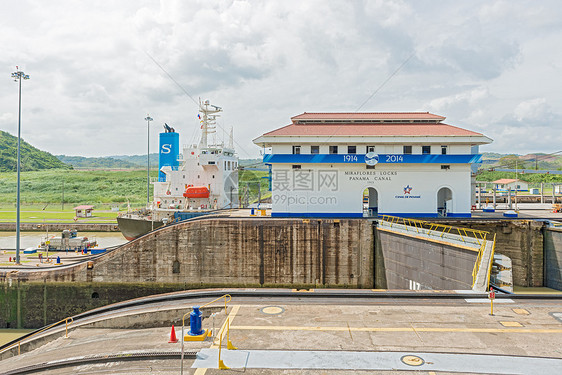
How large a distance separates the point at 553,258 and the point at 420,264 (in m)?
11.3

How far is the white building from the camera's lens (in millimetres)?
27078

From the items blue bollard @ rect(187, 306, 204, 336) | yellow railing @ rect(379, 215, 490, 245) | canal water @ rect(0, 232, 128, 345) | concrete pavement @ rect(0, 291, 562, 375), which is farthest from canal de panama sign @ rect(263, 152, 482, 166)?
canal water @ rect(0, 232, 128, 345)

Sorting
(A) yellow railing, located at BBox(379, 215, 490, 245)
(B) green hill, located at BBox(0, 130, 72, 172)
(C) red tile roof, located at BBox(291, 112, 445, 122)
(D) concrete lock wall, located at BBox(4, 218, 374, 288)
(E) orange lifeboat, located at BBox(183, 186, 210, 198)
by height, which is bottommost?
(D) concrete lock wall, located at BBox(4, 218, 374, 288)

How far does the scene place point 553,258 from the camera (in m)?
23.8

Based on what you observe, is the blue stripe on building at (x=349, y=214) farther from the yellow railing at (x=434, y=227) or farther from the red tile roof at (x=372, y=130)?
the red tile roof at (x=372, y=130)

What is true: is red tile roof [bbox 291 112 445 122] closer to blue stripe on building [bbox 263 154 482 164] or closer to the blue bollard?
blue stripe on building [bbox 263 154 482 164]

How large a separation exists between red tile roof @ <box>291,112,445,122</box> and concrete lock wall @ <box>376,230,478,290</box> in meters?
11.4

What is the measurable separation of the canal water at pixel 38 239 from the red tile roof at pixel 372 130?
78.3 feet

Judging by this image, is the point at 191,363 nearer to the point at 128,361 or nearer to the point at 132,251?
the point at 128,361

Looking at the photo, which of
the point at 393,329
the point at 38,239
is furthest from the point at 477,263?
the point at 38,239

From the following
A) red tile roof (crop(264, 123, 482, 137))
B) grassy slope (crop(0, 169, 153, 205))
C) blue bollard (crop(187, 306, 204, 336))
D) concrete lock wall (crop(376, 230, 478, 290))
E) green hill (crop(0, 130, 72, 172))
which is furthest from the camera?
green hill (crop(0, 130, 72, 172))

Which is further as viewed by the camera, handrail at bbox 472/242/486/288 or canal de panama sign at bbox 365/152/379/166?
canal de panama sign at bbox 365/152/379/166

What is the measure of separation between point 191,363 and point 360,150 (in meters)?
21.8

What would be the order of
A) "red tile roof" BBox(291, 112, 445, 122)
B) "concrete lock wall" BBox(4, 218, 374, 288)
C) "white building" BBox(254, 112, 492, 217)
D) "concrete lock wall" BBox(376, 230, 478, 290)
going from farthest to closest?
"red tile roof" BBox(291, 112, 445, 122)
"white building" BBox(254, 112, 492, 217)
"concrete lock wall" BBox(4, 218, 374, 288)
"concrete lock wall" BBox(376, 230, 478, 290)
